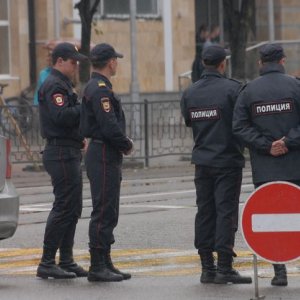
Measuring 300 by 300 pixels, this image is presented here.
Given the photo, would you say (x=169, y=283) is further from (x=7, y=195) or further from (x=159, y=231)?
(x=159, y=231)

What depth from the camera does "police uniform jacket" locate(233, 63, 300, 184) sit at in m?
10.2

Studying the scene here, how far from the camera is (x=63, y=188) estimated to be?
1095 cm

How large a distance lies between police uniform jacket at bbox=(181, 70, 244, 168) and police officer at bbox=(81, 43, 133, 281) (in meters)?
0.60

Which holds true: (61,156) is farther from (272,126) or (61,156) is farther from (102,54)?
(272,126)

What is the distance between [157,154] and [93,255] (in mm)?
13817

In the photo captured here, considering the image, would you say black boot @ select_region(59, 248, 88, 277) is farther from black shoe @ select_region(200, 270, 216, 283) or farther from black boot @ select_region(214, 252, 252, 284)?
black boot @ select_region(214, 252, 252, 284)

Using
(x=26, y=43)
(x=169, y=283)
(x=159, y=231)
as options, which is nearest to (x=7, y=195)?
(x=169, y=283)

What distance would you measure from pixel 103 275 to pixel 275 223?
1.89 meters

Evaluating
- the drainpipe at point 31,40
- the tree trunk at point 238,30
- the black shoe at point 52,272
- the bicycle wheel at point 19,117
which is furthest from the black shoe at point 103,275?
the drainpipe at point 31,40

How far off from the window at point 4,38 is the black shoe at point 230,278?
74.6 feet

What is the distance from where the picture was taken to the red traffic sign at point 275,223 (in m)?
9.39

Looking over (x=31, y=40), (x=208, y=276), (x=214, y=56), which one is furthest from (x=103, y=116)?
(x=31, y=40)

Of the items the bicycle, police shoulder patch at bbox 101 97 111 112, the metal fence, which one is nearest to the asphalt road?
police shoulder patch at bbox 101 97 111 112

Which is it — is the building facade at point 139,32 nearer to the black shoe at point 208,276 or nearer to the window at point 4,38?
the window at point 4,38
